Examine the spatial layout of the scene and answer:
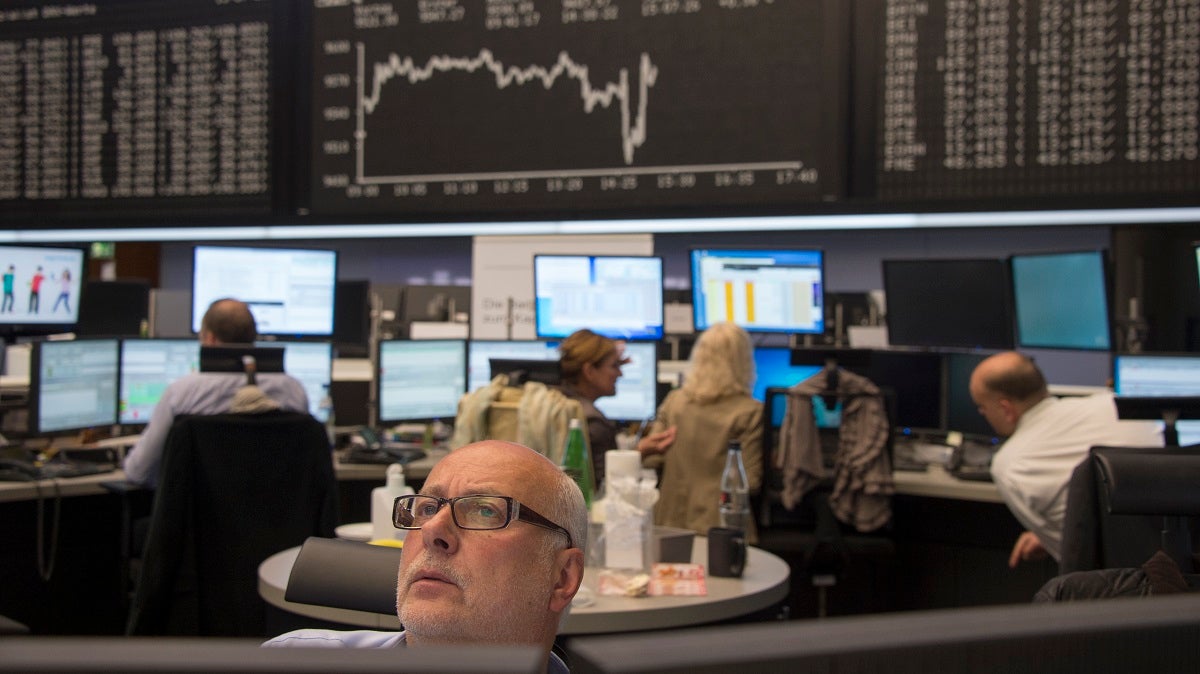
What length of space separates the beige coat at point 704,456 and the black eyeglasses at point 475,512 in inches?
102

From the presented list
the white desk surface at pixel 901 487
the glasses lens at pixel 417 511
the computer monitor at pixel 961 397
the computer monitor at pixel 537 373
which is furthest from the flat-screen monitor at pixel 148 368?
the glasses lens at pixel 417 511

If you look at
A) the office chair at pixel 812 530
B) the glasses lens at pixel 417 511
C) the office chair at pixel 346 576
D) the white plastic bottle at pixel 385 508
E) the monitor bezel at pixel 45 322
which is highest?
the monitor bezel at pixel 45 322

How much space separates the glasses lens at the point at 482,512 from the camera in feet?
4.13

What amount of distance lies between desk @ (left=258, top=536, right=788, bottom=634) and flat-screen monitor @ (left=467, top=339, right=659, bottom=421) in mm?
2153

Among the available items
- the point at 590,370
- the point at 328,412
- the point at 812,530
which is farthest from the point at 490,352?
the point at 812,530

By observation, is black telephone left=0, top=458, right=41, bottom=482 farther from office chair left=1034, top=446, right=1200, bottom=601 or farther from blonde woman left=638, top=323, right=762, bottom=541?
office chair left=1034, top=446, right=1200, bottom=601

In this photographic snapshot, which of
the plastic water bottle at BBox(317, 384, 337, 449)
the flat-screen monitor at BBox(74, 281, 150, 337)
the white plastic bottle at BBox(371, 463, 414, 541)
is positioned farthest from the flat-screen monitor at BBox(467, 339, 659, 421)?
the white plastic bottle at BBox(371, 463, 414, 541)

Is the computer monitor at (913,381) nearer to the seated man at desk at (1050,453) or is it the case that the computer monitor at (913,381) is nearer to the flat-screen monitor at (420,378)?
the seated man at desk at (1050,453)

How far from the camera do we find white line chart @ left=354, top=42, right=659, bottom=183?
13.5ft

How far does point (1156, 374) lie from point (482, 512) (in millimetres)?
3028

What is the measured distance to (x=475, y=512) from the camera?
49.9 inches

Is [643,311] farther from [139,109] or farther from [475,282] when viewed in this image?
[139,109]

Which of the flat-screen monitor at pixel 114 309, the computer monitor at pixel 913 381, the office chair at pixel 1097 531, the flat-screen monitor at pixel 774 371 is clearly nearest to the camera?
the office chair at pixel 1097 531

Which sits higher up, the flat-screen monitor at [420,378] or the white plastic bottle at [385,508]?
the flat-screen monitor at [420,378]
